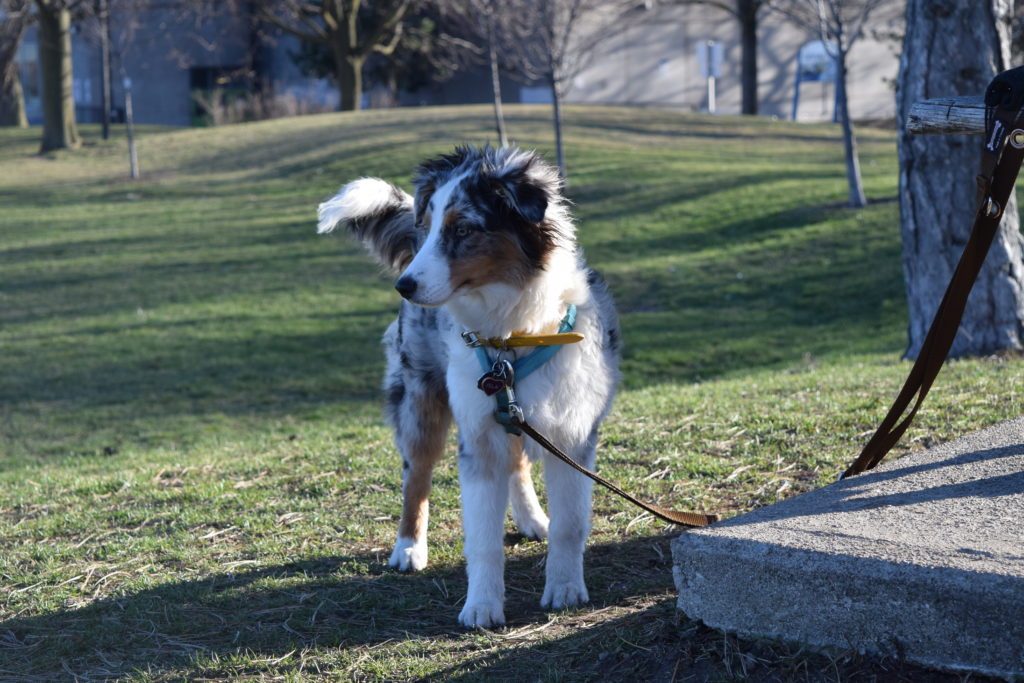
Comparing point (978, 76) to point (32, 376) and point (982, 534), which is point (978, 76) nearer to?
point (982, 534)

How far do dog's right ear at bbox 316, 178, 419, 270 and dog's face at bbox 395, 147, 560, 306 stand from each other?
36.5 inches

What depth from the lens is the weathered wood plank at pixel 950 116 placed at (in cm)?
407

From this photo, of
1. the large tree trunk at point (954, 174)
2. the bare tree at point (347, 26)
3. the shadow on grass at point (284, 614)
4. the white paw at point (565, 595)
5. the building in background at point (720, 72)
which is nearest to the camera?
the shadow on grass at point (284, 614)

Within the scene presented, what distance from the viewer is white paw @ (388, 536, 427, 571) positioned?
5.07m

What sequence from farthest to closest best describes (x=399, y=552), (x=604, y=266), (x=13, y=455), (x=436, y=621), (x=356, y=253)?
(x=356, y=253) → (x=604, y=266) → (x=13, y=455) → (x=399, y=552) → (x=436, y=621)

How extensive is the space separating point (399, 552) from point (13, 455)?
6.18 meters

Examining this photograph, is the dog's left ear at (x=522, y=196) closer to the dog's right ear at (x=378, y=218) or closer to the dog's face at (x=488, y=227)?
the dog's face at (x=488, y=227)

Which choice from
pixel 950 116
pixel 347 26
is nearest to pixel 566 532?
pixel 950 116

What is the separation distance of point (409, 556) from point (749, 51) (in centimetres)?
3495

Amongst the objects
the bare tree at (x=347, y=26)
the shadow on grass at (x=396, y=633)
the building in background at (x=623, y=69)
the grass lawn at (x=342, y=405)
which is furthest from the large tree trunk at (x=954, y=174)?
the building in background at (x=623, y=69)

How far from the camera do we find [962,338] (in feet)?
29.2

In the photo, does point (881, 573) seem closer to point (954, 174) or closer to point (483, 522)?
point (483, 522)

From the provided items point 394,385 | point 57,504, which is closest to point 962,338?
point 394,385

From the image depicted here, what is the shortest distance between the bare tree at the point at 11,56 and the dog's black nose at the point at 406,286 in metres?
31.2
